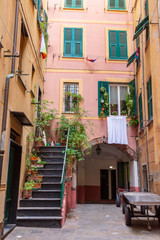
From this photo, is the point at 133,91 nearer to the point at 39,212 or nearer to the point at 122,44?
the point at 122,44

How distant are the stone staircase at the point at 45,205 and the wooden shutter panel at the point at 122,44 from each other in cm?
738

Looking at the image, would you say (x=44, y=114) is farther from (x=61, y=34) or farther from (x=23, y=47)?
(x=61, y=34)

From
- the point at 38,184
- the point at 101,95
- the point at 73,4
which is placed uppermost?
the point at 73,4

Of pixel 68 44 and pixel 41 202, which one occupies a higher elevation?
pixel 68 44

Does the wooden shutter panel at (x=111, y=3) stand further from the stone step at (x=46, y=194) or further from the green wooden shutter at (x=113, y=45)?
the stone step at (x=46, y=194)

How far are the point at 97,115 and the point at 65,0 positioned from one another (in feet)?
22.2

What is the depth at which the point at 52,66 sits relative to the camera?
42.1ft

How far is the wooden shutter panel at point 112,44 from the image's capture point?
13.1 m

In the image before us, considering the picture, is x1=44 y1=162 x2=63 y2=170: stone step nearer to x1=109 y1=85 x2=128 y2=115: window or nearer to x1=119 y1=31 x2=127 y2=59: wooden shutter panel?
x1=109 y1=85 x2=128 y2=115: window

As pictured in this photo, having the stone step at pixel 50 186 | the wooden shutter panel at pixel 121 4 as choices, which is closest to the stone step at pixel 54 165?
the stone step at pixel 50 186

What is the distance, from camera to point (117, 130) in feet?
38.9

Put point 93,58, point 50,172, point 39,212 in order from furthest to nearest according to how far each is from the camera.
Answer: point 93,58
point 50,172
point 39,212

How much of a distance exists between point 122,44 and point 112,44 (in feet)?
1.73

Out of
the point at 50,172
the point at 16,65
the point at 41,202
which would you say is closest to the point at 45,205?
the point at 41,202
